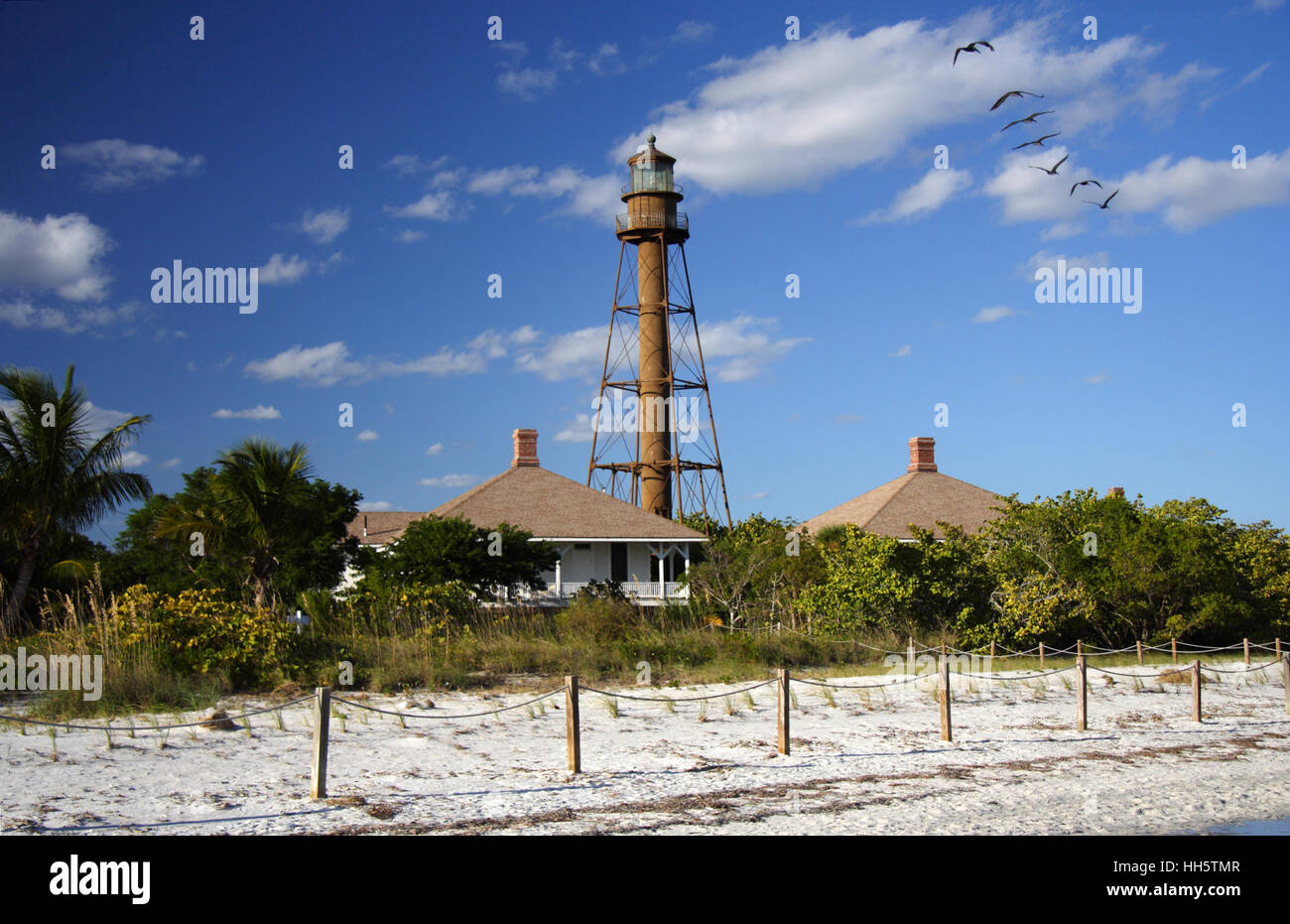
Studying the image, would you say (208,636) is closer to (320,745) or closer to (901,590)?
(320,745)

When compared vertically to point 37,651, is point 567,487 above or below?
above

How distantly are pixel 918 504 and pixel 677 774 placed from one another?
26.8 m

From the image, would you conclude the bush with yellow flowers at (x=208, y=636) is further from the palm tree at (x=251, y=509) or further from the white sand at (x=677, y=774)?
the palm tree at (x=251, y=509)

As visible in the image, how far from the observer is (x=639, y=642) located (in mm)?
19609

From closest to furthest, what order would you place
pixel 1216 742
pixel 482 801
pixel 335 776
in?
pixel 482 801, pixel 335 776, pixel 1216 742

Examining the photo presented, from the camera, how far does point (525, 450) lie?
122ft

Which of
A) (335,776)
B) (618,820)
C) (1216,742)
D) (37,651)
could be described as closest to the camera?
(618,820)

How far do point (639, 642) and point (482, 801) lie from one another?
1034cm

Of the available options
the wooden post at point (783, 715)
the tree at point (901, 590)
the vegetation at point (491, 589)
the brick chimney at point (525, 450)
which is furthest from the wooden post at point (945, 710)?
the brick chimney at point (525, 450)

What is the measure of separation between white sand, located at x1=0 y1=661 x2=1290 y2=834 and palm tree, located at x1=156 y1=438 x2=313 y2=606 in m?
7.51
